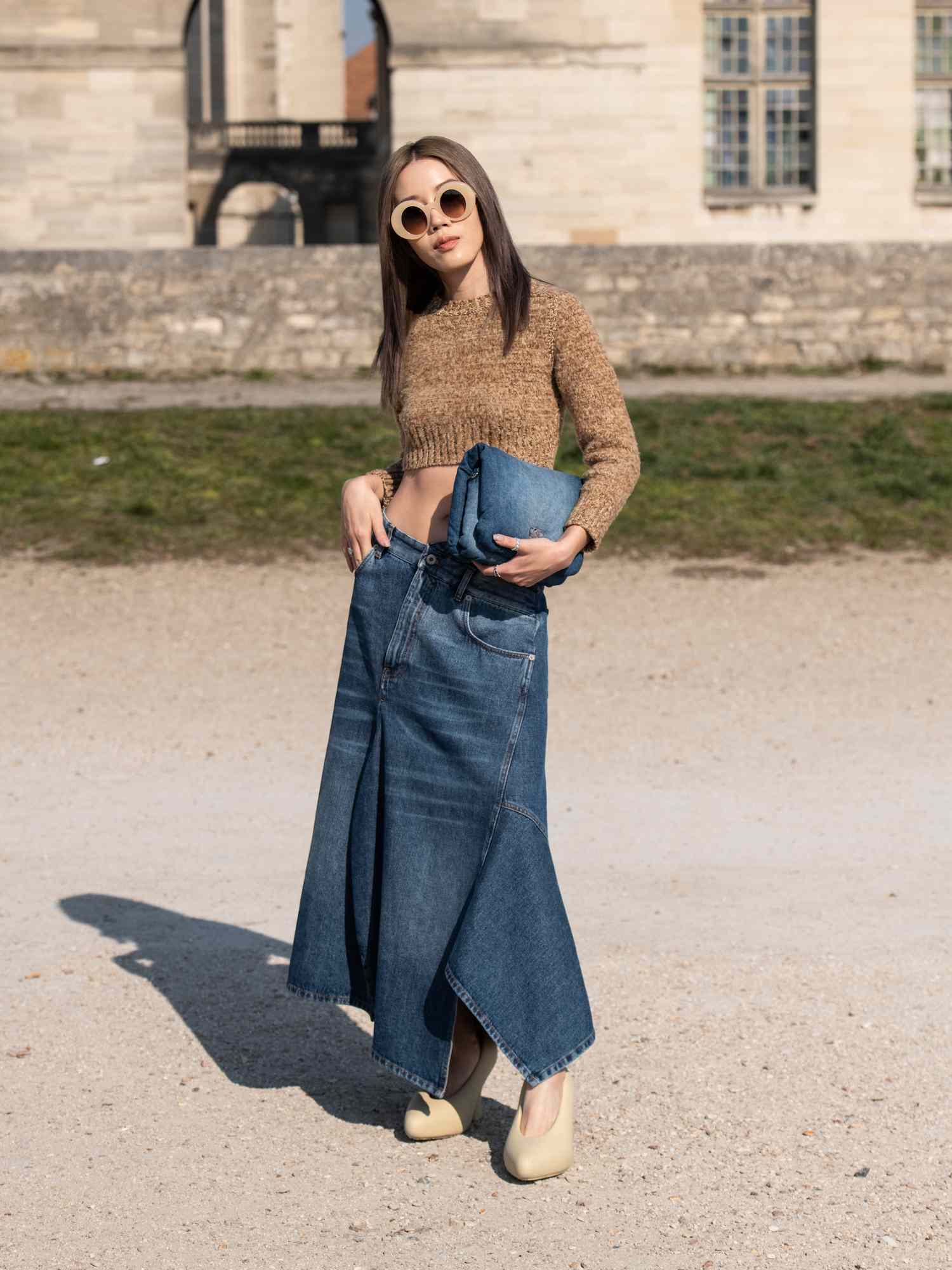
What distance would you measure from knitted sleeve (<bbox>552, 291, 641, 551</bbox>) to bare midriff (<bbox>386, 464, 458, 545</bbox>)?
248mm

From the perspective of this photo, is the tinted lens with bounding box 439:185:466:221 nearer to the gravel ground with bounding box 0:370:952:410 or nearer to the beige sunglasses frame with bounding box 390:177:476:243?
the beige sunglasses frame with bounding box 390:177:476:243

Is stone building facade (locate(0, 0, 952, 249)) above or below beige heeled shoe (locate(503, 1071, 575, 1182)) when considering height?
above

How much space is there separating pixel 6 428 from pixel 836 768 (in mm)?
8628

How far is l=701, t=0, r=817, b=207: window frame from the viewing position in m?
24.5

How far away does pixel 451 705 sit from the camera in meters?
2.99

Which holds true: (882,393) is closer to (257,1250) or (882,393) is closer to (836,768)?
(836,768)

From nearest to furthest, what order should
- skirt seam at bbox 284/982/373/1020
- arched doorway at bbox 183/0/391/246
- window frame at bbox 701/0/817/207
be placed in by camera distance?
skirt seam at bbox 284/982/373/1020 < window frame at bbox 701/0/817/207 < arched doorway at bbox 183/0/391/246

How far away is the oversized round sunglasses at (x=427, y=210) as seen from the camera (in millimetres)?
2986

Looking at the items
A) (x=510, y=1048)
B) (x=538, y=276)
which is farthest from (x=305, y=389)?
(x=510, y=1048)

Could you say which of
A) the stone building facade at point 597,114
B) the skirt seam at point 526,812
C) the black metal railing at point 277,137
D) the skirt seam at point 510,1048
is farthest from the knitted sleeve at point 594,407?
the black metal railing at point 277,137

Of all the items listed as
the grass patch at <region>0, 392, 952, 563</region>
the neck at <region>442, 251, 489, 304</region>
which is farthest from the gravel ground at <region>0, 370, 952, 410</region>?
the neck at <region>442, 251, 489, 304</region>

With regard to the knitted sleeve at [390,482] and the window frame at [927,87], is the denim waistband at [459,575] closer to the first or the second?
the knitted sleeve at [390,482]

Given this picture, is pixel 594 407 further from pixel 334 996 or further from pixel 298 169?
pixel 298 169

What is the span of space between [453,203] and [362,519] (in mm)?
604
